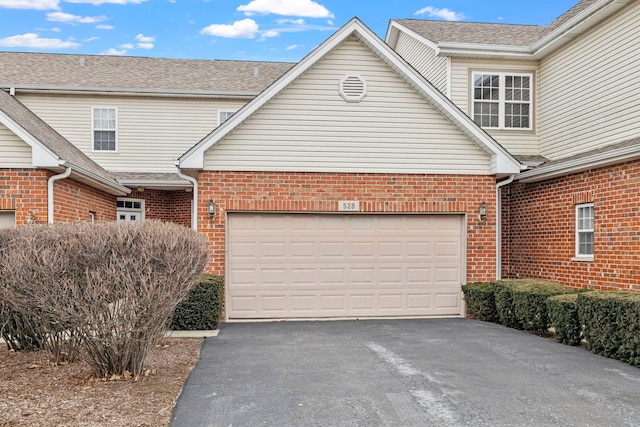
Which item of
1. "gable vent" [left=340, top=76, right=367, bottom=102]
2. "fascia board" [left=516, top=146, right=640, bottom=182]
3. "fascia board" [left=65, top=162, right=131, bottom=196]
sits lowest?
"fascia board" [left=65, top=162, right=131, bottom=196]

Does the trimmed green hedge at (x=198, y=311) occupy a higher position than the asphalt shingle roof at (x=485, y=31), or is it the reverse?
the asphalt shingle roof at (x=485, y=31)

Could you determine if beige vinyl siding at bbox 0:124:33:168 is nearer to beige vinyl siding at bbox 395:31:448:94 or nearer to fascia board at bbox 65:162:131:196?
fascia board at bbox 65:162:131:196

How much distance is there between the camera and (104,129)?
18594 mm

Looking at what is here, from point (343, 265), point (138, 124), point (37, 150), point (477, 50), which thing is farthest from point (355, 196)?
point (138, 124)

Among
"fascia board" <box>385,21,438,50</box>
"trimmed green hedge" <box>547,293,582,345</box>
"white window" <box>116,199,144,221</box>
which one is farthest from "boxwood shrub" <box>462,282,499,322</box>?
"white window" <box>116,199,144,221</box>

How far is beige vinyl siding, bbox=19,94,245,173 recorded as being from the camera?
18.4m

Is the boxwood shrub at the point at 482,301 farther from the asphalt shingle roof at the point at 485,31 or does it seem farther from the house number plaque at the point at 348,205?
the asphalt shingle roof at the point at 485,31

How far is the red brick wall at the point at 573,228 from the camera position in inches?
436

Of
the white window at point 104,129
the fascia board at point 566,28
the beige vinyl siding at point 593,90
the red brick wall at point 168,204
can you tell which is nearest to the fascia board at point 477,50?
the fascia board at point 566,28

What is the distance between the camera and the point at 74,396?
250 inches

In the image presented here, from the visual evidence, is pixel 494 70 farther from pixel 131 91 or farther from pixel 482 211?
pixel 131 91

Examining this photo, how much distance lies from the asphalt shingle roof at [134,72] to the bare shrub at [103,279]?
12923 millimetres

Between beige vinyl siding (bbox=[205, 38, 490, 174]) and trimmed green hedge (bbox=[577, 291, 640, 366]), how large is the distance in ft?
15.4

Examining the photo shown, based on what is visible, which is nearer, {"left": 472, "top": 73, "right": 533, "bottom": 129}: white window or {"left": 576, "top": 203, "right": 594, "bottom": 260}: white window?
{"left": 576, "top": 203, "right": 594, "bottom": 260}: white window
